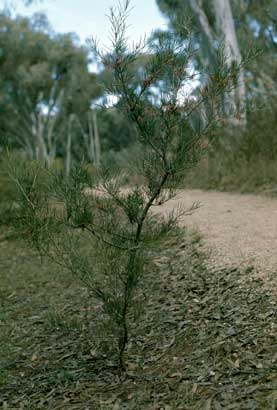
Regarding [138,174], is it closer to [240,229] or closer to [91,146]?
[91,146]

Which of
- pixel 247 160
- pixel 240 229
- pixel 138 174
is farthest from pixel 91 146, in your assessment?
pixel 247 160

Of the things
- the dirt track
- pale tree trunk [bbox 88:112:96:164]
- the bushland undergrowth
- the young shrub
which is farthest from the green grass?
the bushland undergrowth

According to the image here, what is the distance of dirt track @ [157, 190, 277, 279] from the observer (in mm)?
4898

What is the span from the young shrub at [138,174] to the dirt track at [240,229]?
358 millimetres

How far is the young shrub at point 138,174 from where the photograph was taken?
3.09 m

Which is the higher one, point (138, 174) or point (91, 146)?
point (91, 146)

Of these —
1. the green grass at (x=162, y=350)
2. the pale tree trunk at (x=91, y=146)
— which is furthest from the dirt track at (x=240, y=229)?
the pale tree trunk at (x=91, y=146)

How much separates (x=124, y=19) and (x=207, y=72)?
0.57m

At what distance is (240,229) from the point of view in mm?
6070

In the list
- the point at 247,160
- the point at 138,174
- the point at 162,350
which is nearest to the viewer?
the point at 138,174

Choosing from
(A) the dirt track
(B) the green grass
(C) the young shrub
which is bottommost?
(B) the green grass

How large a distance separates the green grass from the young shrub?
0.47 metres

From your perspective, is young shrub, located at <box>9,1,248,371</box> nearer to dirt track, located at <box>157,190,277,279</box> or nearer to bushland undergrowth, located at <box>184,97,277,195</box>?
dirt track, located at <box>157,190,277,279</box>

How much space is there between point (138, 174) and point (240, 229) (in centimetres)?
306
